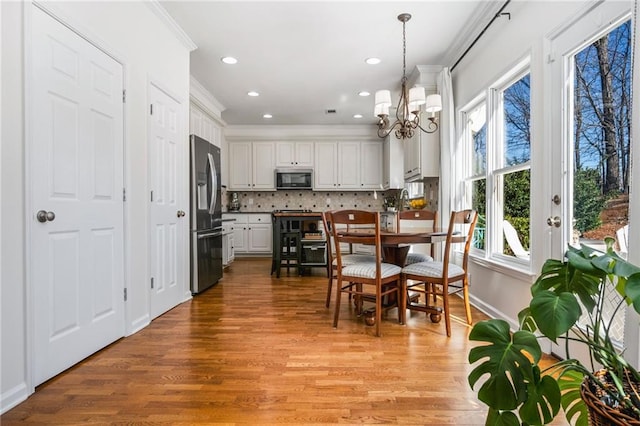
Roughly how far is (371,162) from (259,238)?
2.68 metres

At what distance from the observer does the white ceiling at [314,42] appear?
9.16ft

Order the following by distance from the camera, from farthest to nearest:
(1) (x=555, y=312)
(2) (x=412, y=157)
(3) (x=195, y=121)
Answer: (3) (x=195, y=121)
(2) (x=412, y=157)
(1) (x=555, y=312)

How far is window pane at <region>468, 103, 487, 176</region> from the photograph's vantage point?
3160mm

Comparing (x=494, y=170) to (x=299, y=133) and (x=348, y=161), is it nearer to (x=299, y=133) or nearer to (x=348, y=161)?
(x=348, y=161)

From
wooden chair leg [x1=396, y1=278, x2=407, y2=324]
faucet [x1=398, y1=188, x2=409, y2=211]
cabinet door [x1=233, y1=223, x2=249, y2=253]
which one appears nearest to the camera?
wooden chair leg [x1=396, y1=278, x2=407, y2=324]

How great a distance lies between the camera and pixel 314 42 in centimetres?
335

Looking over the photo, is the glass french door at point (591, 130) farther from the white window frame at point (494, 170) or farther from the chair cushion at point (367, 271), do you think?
the chair cushion at point (367, 271)

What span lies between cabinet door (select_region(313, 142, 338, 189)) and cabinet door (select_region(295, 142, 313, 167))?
121mm

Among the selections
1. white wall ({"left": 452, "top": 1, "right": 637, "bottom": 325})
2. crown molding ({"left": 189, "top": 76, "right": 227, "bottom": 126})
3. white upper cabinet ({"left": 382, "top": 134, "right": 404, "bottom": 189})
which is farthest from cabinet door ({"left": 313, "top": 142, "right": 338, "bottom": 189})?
white wall ({"left": 452, "top": 1, "right": 637, "bottom": 325})

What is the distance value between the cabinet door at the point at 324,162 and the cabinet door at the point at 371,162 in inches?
21.3

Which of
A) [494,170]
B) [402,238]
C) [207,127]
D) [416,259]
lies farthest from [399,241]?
[207,127]

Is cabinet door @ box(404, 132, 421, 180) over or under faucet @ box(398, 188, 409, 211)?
over

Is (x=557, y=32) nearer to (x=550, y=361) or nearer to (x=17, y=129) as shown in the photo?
(x=550, y=361)

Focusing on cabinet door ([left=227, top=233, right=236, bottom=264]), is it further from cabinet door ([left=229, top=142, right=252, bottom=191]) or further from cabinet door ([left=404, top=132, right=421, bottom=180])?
cabinet door ([left=404, top=132, right=421, bottom=180])
